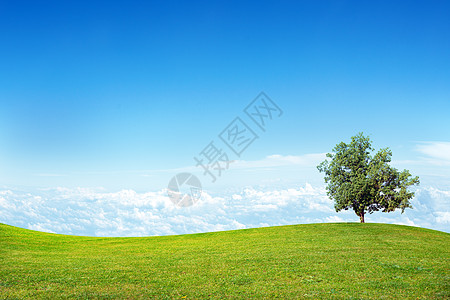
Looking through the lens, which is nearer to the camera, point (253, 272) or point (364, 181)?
point (253, 272)

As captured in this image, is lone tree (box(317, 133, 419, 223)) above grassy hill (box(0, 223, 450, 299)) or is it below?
above

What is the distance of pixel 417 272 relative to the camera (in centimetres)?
1805

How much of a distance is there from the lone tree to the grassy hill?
1478cm

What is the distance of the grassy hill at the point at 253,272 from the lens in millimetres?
14594

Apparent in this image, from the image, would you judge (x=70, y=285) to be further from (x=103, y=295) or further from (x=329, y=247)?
(x=329, y=247)

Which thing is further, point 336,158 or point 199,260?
point 336,158

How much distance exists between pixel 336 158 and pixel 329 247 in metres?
23.2

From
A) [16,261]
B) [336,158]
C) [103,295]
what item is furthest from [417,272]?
[336,158]

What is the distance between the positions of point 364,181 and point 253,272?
3107 cm

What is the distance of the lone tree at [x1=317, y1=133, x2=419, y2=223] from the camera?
43.9 meters

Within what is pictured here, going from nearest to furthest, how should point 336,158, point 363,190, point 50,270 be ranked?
1. point 50,270
2. point 363,190
3. point 336,158

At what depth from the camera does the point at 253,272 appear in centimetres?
1822

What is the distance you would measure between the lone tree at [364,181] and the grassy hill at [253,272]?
14.8 meters

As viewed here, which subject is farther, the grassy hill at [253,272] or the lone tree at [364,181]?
the lone tree at [364,181]
